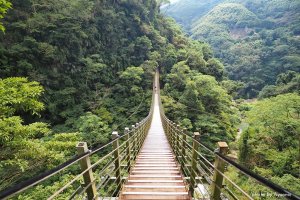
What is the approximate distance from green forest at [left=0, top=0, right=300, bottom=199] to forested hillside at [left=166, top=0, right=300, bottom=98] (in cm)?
959

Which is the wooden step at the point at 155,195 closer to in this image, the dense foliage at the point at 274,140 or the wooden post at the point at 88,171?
the wooden post at the point at 88,171

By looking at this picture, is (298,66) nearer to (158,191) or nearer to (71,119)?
(71,119)

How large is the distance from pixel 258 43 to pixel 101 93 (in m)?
49.7

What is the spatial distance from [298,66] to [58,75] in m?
44.3

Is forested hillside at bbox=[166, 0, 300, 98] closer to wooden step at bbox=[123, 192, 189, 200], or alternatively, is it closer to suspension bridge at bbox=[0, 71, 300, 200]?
suspension bridge at bbox=[0, 71, 300, 200]

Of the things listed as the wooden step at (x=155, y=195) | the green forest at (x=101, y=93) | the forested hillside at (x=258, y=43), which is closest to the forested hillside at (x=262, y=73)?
the forested hillside at (x=258, y=43)

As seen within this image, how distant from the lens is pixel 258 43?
55.4 m

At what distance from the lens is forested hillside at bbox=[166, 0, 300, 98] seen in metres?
44.2

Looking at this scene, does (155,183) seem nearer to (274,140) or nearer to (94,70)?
(274,140)

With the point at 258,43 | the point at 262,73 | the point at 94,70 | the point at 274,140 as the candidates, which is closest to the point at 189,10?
the point at 258,43

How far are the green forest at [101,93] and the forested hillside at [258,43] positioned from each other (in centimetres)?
959

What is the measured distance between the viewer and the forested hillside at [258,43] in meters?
44.2

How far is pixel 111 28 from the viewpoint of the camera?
84.5 feet

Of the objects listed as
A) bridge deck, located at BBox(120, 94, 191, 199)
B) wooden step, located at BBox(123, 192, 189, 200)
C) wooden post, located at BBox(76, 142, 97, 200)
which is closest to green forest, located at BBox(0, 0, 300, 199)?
bridge deck, located at BBox(120, 94, 191, 199)
